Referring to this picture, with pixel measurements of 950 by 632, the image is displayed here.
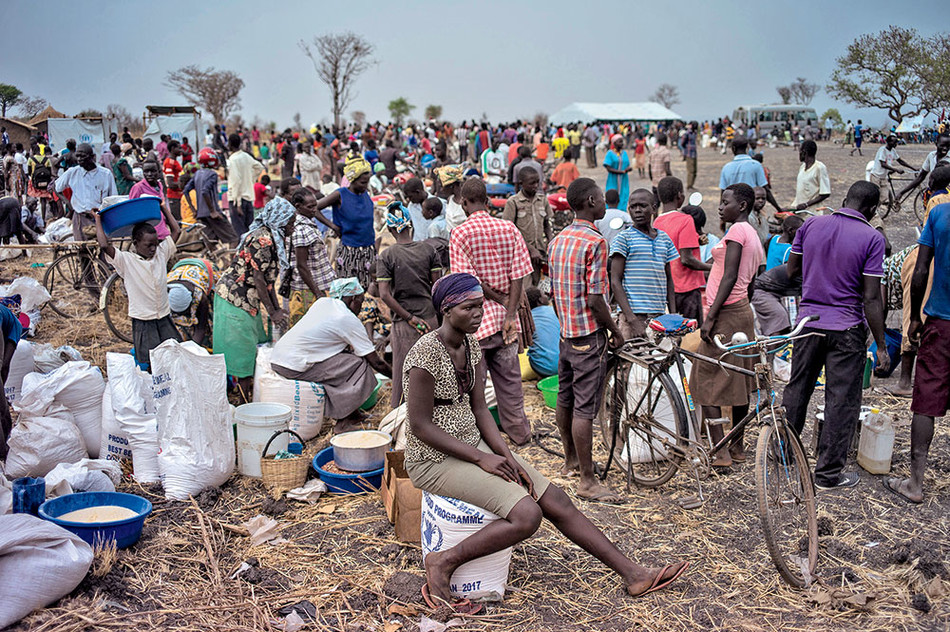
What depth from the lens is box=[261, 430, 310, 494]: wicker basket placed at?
4.72 metres

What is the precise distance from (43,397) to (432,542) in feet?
9.89

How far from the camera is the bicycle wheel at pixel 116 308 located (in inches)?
310

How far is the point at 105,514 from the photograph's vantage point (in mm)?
4141

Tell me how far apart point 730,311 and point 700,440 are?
943 millimetres

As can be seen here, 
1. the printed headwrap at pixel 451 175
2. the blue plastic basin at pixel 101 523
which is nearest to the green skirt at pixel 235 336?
the blue plastic basin at pixel 101 523

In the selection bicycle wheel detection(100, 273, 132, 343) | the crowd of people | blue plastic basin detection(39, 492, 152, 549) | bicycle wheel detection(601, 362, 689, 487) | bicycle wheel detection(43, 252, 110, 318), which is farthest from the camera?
bicycle wheel detection(43, 252, 110, 318)

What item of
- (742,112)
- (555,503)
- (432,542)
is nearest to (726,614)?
(555,503)

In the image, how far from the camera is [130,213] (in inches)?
238

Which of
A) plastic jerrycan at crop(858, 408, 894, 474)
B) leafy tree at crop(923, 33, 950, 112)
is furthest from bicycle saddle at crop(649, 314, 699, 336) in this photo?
leafy tree at crop(923, 33, 950, 112)

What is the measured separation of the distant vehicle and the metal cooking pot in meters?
44.7

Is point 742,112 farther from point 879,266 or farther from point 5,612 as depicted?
point 5,612

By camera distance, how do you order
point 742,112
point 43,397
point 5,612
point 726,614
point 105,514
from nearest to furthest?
1. point 5,612
2. point 726,614
3. point 105,514
4. point 43,397
5. point 742,112

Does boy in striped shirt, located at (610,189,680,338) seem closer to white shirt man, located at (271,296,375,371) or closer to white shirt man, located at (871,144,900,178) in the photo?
A: white shirt man, located at (271,296,375,371)

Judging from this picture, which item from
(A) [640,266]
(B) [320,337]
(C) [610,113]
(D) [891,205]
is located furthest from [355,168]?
(C) [610,113]
